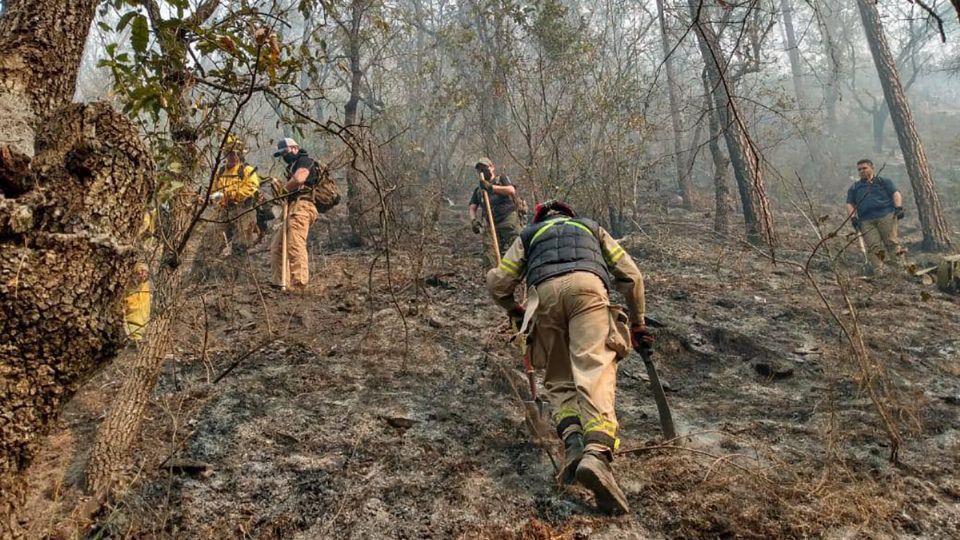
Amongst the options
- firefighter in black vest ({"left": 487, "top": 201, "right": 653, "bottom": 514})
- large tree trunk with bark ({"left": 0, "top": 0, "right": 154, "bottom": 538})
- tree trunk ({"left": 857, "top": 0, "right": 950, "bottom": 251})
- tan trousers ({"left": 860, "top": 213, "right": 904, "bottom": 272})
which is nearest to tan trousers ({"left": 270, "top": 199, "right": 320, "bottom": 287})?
firefighter in black vest ({"left": 487, "top": 201, "right": 653, "bottom": 514})

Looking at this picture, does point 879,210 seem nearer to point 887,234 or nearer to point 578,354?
point 887,234

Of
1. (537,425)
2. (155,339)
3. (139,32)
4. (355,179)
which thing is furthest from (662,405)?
(355,179)

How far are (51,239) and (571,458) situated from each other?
8.06 feet

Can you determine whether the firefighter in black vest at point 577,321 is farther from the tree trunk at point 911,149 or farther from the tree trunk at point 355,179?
the tree trunk at point 911,149

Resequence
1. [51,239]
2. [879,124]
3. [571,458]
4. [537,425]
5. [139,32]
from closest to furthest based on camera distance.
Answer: [51,239], [139,32], [571,458], [537,425], [879,124]

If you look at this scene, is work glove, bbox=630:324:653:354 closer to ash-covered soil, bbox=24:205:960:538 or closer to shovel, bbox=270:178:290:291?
ash-covered soil, bbox=24:205:960:538

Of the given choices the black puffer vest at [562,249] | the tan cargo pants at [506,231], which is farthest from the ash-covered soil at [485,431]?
the tan cargo pants at [506,231]

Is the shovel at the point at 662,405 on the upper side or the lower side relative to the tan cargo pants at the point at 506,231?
lower

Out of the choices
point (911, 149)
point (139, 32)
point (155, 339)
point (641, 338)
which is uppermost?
point (139, 32)

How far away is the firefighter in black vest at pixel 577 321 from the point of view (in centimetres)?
307

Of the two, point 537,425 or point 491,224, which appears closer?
point 537,425

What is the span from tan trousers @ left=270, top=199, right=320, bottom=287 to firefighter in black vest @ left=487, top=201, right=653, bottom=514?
3401 millimetres

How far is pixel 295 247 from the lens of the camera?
21.5 feet

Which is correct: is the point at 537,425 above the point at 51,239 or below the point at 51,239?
below
